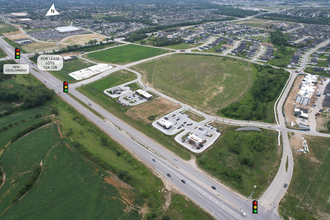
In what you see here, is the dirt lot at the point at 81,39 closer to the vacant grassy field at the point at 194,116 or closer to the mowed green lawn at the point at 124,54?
the mowed green lawn at the point at 124,54

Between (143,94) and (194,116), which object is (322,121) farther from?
(143,94)

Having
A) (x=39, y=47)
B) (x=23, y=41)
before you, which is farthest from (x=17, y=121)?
(x=23, y=41)

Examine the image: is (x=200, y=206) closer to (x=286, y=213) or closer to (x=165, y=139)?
(x=286, y=213)

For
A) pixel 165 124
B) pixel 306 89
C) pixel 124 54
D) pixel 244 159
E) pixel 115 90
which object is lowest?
pixel 115 90

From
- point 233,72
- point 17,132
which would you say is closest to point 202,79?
point 233,72

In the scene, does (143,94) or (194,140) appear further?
(143,94)
